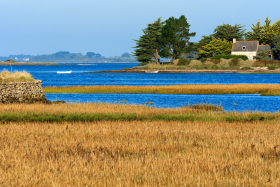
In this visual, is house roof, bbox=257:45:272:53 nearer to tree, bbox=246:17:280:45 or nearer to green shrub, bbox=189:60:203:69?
tree, bbox=246:17:280:45

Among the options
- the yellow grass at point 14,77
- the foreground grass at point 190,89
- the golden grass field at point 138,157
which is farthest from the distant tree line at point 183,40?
the golden grass field at point 138,157

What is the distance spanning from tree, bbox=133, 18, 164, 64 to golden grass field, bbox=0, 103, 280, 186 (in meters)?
90.4

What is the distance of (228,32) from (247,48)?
1341 cm

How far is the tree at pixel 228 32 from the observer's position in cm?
11481

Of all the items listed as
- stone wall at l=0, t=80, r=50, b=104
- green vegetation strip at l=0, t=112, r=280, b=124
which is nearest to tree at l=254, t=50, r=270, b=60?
green vegetation strip at l=0, t=112, r=280, b=124

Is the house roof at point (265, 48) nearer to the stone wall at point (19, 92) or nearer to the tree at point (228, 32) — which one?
the tree at point (228, 32)

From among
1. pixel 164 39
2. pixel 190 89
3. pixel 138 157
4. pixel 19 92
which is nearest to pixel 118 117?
pixel 138 157

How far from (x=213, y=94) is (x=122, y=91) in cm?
1244

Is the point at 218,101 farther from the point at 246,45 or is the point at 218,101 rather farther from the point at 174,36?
the point at 246,45

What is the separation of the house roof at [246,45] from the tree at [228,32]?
8339 mm

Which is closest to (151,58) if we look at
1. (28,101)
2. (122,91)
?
(122,91)

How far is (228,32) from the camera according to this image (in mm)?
116438

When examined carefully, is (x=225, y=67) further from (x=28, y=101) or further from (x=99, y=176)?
(x=99, y=176)

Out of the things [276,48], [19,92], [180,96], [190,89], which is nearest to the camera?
[19,92]
